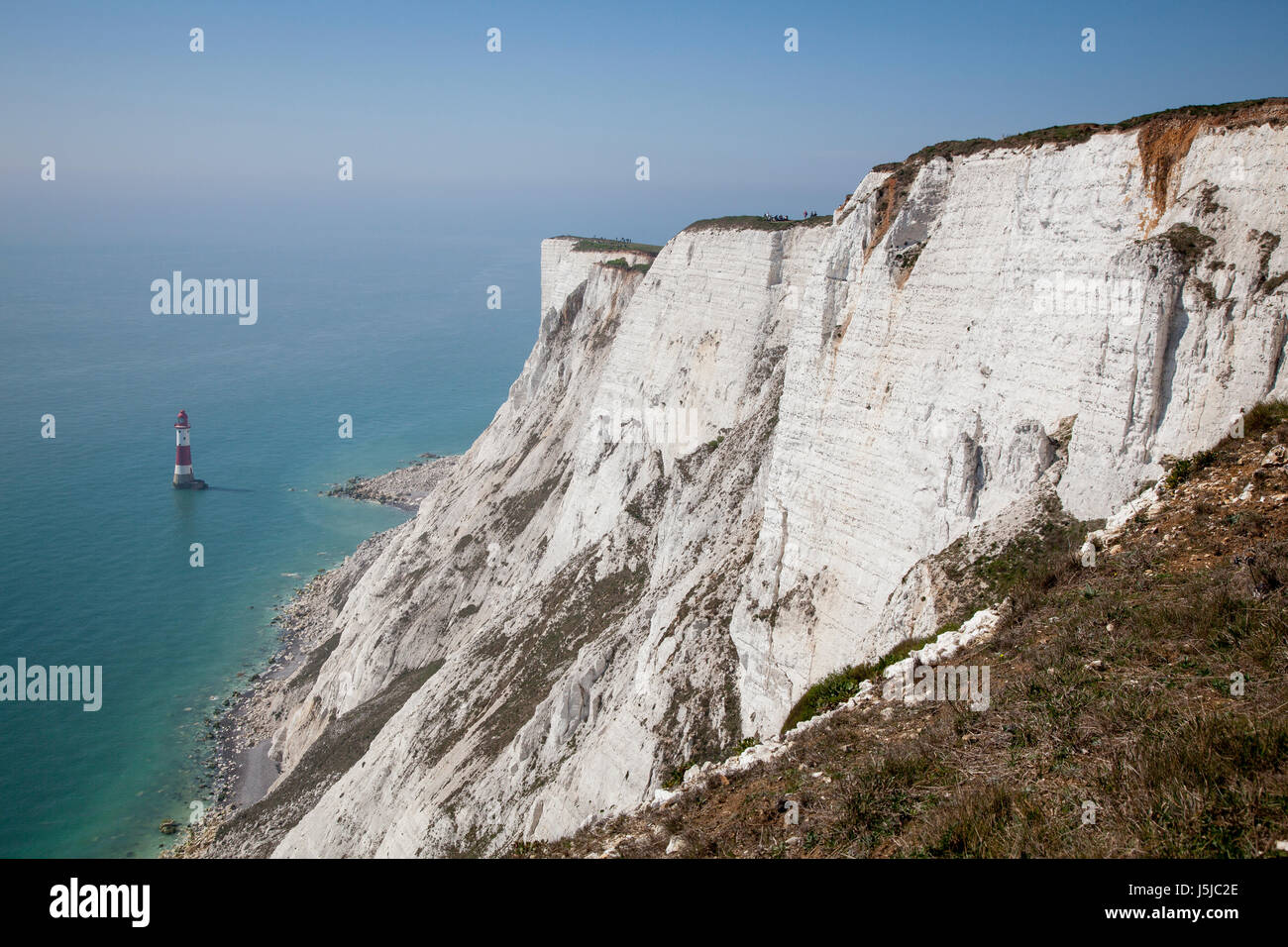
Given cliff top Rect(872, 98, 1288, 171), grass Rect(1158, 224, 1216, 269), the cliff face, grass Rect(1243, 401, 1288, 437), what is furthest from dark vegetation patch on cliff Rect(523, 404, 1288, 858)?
cliff top Rect(872, 98, 1288, 171)

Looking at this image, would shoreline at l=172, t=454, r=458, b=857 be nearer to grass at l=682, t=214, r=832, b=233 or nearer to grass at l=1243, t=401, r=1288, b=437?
grass at l=682, t=214, r=832, b=233

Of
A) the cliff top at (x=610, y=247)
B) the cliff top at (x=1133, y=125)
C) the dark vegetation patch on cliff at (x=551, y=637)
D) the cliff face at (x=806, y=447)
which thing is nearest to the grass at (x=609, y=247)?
the cliff top at (x=610, y=247)

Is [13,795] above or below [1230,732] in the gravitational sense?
below

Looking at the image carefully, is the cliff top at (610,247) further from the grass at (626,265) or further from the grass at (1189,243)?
the grass at (1189,243)

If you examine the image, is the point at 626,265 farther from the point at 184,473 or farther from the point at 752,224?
the point at 184,473
